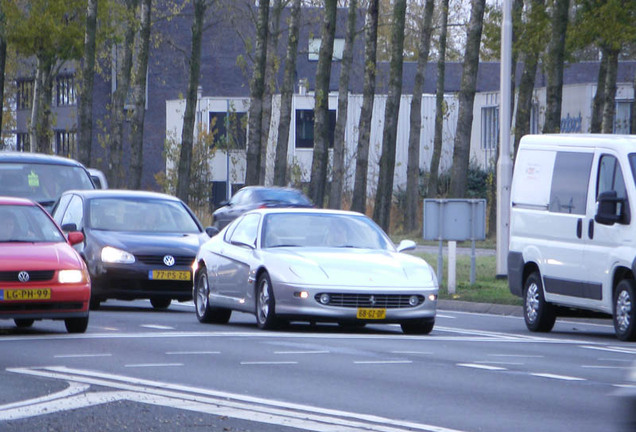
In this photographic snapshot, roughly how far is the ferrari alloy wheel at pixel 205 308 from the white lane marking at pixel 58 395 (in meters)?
7.17

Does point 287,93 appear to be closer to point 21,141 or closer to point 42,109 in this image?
point 42,109

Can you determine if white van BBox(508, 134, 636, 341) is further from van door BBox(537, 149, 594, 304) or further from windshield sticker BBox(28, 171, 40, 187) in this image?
windshield sticker BBox(28, 171, 40, 187)

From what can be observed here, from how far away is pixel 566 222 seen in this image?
18141 mm

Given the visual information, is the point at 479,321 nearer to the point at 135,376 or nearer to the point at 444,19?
the point at 135,376

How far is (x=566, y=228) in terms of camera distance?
18125 millimetres

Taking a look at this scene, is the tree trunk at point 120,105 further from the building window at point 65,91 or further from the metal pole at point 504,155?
the building window at point 65,91

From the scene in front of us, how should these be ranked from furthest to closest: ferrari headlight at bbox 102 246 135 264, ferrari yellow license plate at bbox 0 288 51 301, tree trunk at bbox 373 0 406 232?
tree trunk at bbox 373 0 406 232, ferrari headlight at bbox 102 246 135 264, ferrari yellow license plate at bbox 0 288 51 301

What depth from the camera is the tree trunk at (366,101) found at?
39.6 m

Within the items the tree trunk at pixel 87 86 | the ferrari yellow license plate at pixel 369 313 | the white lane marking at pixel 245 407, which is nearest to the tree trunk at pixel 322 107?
the tree trunk at pixel 87 86

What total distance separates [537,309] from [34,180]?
1037cm

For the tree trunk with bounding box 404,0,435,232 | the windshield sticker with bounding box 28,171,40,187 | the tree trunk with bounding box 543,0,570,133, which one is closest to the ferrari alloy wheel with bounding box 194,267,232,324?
the windshield sticker with bounding box 28,171,40,187

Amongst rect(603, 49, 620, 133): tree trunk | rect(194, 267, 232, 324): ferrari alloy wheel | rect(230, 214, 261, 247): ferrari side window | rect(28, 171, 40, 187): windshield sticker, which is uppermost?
rect(603, 49, 620, 133): tree trunk

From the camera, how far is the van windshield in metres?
25.2

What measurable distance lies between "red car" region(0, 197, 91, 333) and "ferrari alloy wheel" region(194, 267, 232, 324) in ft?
8.31
